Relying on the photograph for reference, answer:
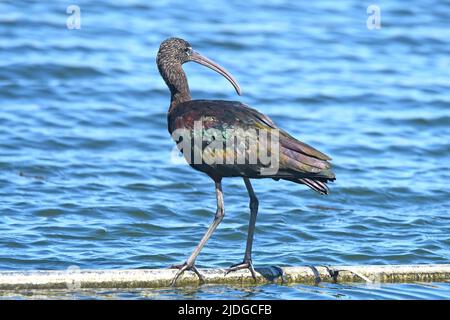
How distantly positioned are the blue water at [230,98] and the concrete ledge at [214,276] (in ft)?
0.29

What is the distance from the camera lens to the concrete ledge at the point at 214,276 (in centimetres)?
785

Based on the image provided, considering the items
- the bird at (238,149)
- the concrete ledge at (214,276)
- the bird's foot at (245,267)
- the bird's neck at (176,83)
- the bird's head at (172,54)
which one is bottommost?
the concrete ledge at (214,276)

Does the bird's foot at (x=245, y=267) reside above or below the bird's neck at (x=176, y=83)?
below

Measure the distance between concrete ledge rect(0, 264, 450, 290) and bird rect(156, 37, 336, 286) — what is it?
73mm

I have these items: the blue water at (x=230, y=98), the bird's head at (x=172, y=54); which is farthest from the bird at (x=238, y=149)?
the blue water at (x=230, y=98)

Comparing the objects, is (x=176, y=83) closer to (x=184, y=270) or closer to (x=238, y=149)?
(x=238, y=149)

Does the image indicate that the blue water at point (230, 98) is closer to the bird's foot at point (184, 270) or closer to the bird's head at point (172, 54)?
the bird's foot at point (184, 270)

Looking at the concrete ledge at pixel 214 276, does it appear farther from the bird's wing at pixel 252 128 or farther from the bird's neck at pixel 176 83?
the bird's neck at pixel 176 83

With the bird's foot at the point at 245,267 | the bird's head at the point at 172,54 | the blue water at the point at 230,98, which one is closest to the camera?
the bird's foot at the point at 245,267

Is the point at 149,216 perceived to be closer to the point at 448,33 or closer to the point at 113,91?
the point at 113,91

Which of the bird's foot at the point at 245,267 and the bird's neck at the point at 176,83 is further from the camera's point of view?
the bird's neck at the point at 176,83

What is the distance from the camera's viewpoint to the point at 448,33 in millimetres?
22391

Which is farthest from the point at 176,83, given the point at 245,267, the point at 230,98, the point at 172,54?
→ the point at 230,98

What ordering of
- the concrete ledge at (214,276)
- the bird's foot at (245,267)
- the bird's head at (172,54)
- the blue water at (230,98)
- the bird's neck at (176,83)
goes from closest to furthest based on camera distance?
1. the concrete ledge at (214,276)
2. the bird's foot at (245,267)
3. the bird's neck at (176,83)
4. the bird's head at (172,54)
5. the blue water at (230,98)
